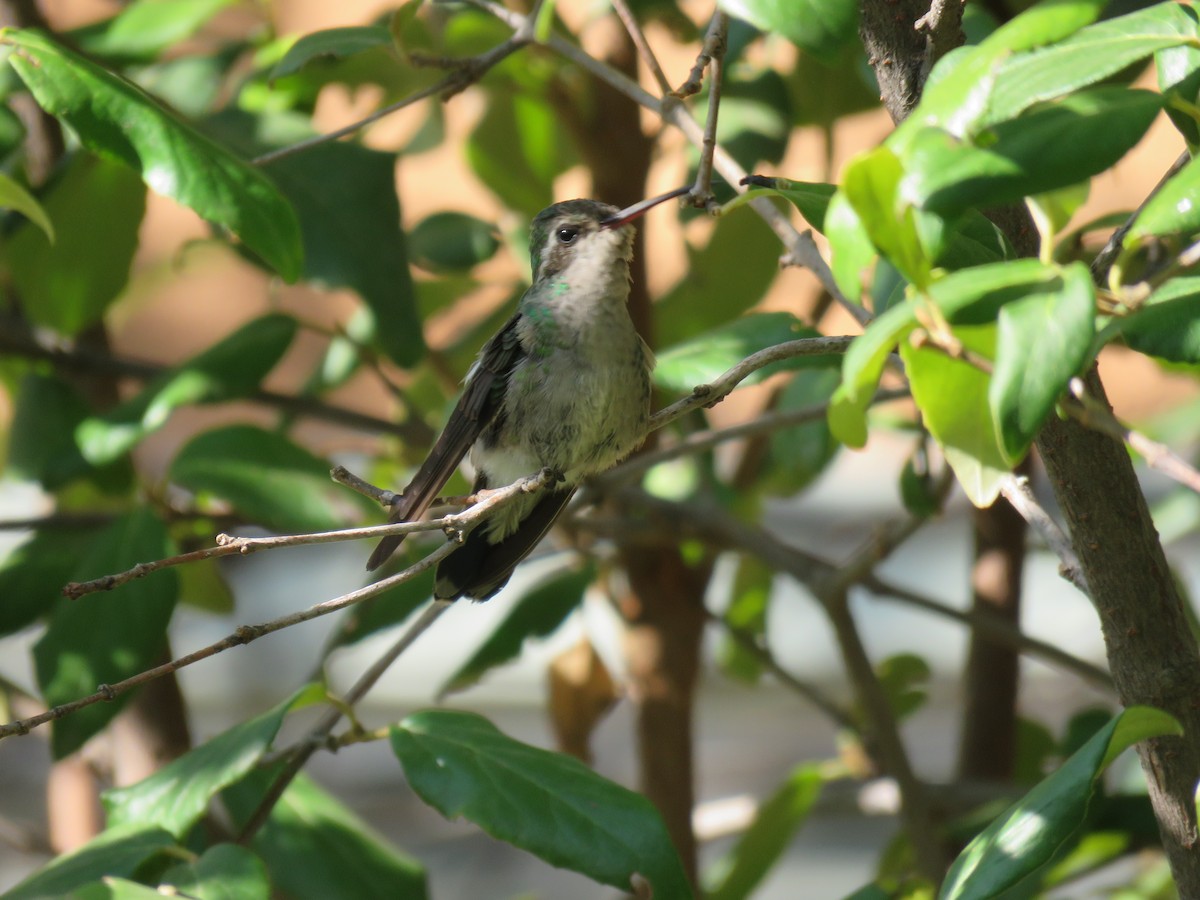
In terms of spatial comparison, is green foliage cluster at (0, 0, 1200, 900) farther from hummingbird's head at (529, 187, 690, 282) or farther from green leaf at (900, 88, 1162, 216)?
hummingbird's head at (529, 187, 690, 282)

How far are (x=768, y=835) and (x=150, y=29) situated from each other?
4.92ft

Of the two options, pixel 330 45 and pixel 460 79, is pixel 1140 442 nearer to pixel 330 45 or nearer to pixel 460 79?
pixel 460 79

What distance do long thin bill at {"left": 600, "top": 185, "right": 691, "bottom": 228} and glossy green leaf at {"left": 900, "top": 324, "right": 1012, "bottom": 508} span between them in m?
0.76

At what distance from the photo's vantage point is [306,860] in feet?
5.46

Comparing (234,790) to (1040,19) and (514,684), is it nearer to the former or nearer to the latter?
(1040,19)

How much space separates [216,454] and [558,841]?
823mm

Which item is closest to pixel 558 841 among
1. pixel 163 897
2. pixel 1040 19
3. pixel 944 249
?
pixel 163 897

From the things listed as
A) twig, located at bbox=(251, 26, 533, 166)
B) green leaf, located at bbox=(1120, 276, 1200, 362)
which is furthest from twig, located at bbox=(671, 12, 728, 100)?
green leaf, located at bbox=(1120, 276, 1200, 362)

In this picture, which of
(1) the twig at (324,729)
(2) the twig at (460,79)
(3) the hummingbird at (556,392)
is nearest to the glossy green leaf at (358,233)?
(3) the hummingbird at (556,392)

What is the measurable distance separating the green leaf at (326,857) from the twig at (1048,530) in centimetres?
95

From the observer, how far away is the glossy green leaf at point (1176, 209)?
2.52 ft

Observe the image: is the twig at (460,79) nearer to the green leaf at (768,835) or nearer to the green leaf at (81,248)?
the green leaf at (81,248)

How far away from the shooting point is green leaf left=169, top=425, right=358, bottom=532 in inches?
66.7

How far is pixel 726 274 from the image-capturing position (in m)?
2.21
